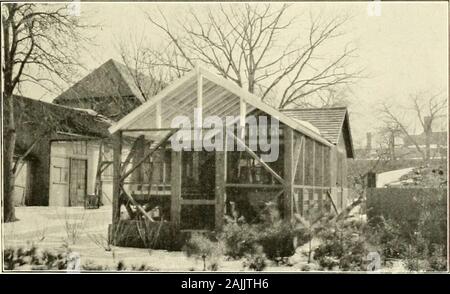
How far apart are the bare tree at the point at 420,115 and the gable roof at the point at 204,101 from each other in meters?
1.72

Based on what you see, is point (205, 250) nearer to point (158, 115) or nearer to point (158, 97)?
point (158, 115)

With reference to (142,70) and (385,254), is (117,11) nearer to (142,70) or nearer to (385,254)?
(142,70)

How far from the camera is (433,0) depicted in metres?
8.05

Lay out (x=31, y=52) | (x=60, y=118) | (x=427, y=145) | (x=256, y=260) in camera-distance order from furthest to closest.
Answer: (x=60, y=118) → (x=31, y=52) → (x=427, y=145) → (x=256, y=260)

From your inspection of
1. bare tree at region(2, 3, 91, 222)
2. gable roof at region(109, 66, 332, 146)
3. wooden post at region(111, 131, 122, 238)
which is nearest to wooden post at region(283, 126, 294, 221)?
gable roof at region(109, 66, 332, 146)

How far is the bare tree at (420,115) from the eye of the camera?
8.20m

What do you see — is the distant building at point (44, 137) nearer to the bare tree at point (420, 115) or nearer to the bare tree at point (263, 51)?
the bare tree at point (263, 51)

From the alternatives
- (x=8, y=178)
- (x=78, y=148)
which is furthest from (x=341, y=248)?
(x=78, y=148)

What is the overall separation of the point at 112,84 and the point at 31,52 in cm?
327

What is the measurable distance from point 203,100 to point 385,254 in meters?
4.46

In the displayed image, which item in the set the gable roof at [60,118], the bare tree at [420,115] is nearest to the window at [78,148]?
the gable roof at [60,118]

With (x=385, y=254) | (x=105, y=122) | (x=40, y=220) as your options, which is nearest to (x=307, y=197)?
(x=385, y=254)

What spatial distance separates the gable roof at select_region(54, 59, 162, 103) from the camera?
1035cm

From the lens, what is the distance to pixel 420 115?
340 inches
